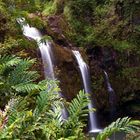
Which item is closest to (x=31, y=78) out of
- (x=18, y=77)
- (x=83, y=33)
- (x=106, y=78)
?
(x=18, y=77)

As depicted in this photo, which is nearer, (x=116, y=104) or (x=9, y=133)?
(x=9, y=133)

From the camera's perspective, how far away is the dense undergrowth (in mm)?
4844

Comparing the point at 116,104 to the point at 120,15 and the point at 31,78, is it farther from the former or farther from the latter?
the point at 31,78

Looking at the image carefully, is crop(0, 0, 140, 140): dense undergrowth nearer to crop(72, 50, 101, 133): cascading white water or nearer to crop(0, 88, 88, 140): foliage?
crop(0, 88, 88, 140): foliage

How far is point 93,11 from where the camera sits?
56.7 feet

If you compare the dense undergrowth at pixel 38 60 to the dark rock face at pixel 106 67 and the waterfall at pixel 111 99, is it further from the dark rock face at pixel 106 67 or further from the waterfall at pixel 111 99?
the waterfall at pixel 111 99

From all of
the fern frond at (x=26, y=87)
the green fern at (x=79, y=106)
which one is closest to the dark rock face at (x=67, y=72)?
the fern frond at (x=26, y=87)

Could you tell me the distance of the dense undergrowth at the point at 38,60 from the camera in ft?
15.9

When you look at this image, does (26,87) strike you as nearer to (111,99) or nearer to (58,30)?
(58,30)

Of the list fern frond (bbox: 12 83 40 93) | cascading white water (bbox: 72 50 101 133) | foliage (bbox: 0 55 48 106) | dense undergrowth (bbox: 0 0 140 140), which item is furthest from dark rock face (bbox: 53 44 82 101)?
fern frond (bbox: 12 83 40 93)

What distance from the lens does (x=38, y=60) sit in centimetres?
1173

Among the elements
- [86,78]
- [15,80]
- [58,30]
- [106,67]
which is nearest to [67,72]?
[86,78]

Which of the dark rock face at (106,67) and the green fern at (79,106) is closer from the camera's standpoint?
the green fern at (79,106)

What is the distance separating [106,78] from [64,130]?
10.4m
